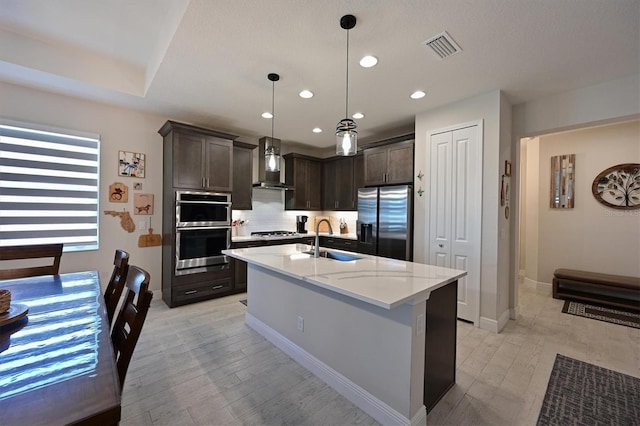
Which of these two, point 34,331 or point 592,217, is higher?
point 592,217

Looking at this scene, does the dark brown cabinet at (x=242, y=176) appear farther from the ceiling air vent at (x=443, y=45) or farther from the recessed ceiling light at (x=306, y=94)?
the ceiling air vent at (x=443, y=45)

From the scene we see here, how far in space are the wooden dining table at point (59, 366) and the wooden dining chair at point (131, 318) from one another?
78 millimetres

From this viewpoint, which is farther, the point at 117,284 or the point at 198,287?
the point at 198,287

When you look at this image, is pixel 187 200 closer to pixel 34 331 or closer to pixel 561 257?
pixel 34 331

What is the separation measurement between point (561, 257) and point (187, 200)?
602cm

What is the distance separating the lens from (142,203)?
3.91 m

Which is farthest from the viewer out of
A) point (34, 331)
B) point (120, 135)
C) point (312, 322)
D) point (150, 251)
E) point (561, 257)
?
point (561, 257)

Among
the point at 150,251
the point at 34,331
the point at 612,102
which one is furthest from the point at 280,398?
the point at 612,102

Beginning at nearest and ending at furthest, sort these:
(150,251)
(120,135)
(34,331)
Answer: (34,331) < (120,135) < (150,251)

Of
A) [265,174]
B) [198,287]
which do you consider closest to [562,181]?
[265,174]

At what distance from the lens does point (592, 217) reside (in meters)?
4.29

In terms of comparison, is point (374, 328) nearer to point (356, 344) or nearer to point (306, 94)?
point (356, 344)

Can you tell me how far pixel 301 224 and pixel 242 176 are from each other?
166 centimetres

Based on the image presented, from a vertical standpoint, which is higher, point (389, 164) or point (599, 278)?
point (389, 164)
